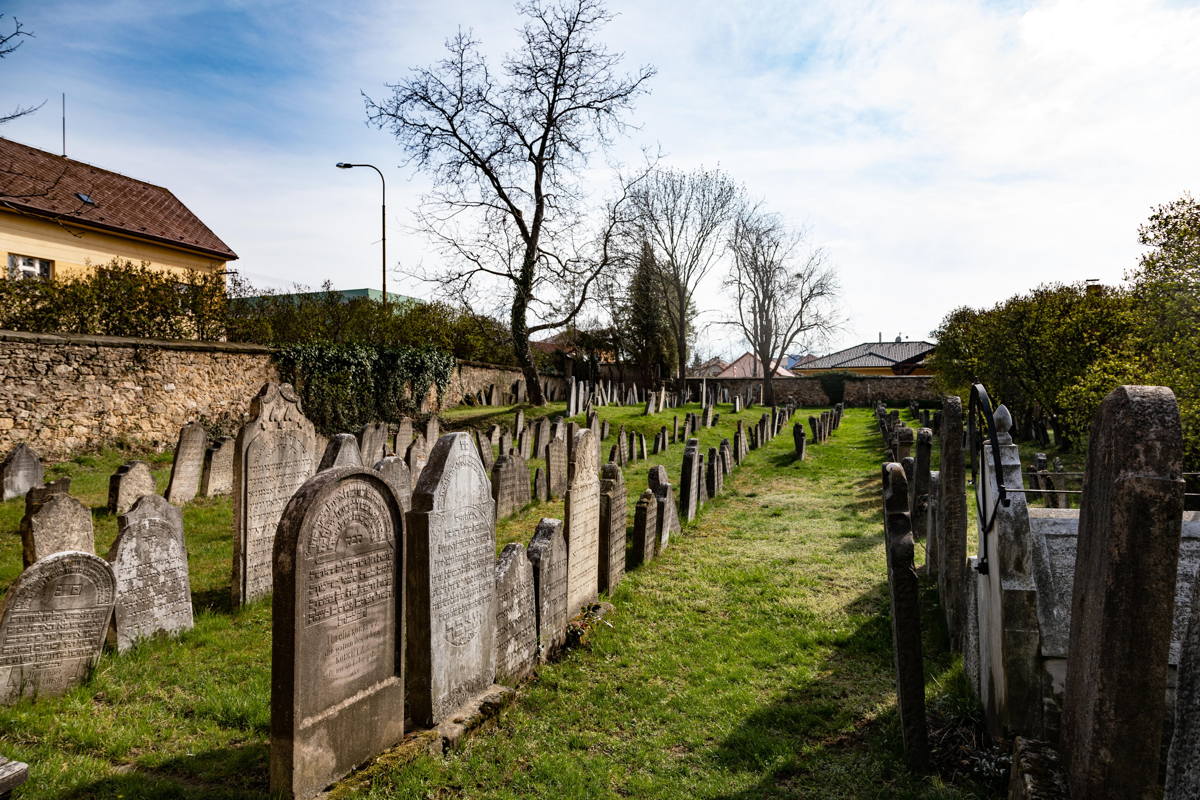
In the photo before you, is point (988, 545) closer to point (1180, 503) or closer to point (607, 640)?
point (1180, 503)

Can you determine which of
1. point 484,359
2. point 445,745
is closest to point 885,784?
point 445,745

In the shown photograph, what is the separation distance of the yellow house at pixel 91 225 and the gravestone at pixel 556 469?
12.7 m

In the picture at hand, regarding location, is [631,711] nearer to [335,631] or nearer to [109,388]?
[335,631]

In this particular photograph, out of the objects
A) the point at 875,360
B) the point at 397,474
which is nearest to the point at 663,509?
the point at 397,474

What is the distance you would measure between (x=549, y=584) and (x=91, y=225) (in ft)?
77.7

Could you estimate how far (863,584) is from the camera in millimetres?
7234

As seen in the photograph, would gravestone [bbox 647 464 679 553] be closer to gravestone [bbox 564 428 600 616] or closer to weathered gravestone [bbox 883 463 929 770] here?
gravestone [bbox 564 428 600 616]

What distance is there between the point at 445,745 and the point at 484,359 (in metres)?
30.6

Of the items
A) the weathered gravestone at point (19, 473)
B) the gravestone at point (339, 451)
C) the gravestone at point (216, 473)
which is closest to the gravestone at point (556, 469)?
the gravestone at point (339, 451)

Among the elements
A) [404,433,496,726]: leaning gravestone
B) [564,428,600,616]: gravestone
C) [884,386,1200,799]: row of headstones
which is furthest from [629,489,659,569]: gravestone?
[884,386,1200,799]: row of headstones

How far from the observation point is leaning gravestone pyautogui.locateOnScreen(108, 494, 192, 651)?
16.5 ft

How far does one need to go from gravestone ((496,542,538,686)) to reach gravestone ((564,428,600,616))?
0.77 meters

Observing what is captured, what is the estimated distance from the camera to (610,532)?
6.94 metres

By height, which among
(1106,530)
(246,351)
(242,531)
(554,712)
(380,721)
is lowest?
(554,712)
